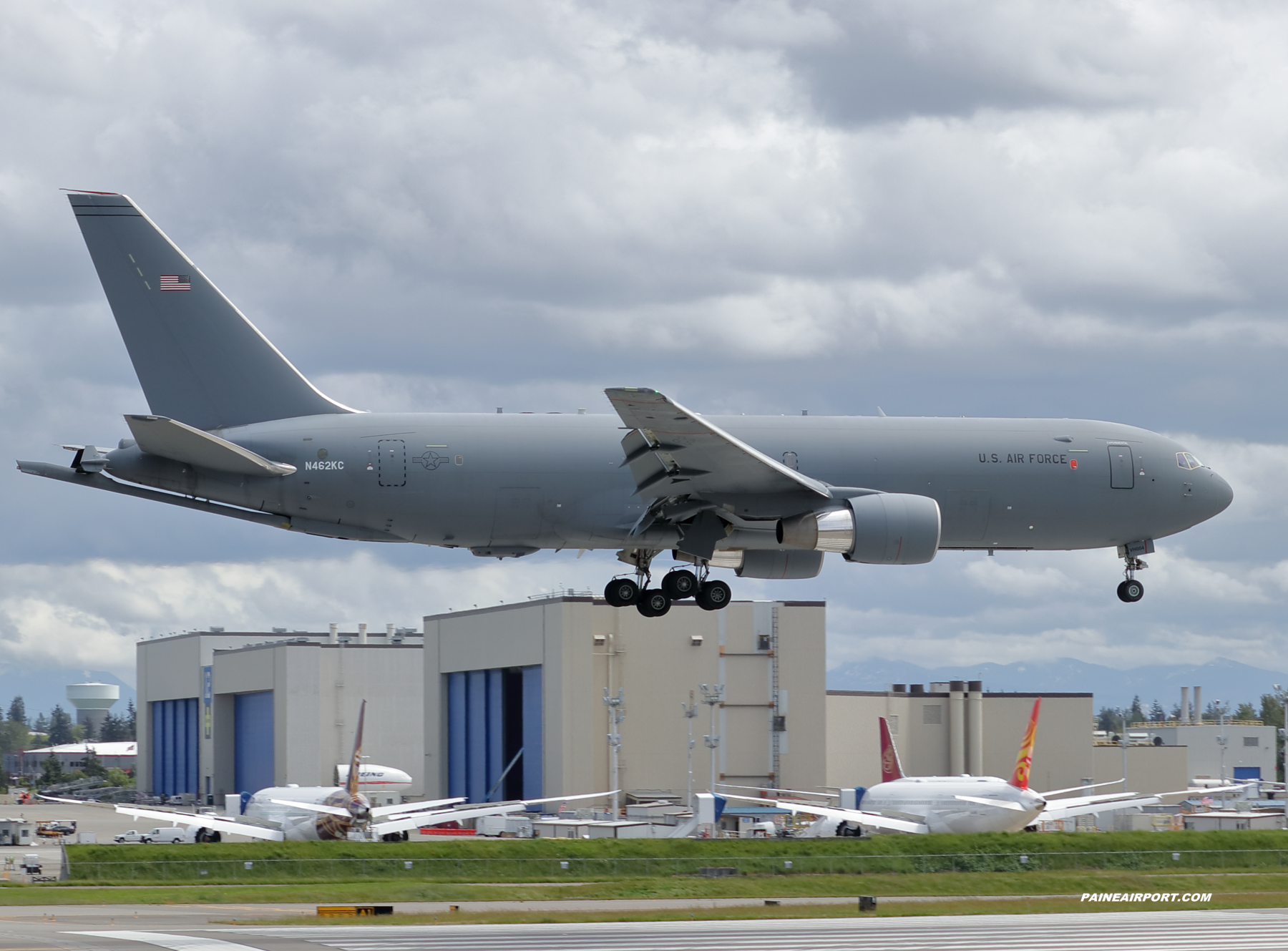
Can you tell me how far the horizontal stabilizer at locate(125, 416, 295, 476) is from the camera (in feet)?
113

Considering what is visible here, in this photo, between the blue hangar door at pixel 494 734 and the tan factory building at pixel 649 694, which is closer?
the tan factory building at pixel 649 694

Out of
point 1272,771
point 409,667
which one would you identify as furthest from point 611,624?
point 1272,771

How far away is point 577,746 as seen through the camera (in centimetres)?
9419

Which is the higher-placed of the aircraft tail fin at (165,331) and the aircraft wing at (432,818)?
the aircraft tail fin at (165,331)

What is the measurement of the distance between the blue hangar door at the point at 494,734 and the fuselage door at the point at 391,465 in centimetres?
6122

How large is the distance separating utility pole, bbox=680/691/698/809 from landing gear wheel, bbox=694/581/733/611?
169 ft

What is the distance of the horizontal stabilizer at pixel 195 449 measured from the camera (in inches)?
1361

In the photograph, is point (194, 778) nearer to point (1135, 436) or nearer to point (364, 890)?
point (364, 890)

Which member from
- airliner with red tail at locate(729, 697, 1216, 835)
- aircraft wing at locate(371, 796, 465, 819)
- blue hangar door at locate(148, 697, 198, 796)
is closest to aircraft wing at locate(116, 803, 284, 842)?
aircraft wing at locate(371, 796, 465, 819)

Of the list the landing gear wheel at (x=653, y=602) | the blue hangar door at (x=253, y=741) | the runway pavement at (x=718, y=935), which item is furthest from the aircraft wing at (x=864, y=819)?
the blue hangar door at (x=253, y=741)

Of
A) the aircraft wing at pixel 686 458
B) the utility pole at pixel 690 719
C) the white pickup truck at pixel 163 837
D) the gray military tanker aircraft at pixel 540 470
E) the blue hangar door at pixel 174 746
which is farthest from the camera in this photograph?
the blue hangar door at pixel 174 746

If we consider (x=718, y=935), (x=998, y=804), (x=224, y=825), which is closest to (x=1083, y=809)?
(x=998, y=804)

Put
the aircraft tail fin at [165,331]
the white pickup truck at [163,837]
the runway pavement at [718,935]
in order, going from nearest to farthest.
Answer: the runway pavement at [718,935]
the aircraft tail fin at [165,331]
the white pickup truck at [163,837]

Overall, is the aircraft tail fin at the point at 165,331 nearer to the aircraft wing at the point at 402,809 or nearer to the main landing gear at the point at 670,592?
the main landing gear at the point at 670,592
